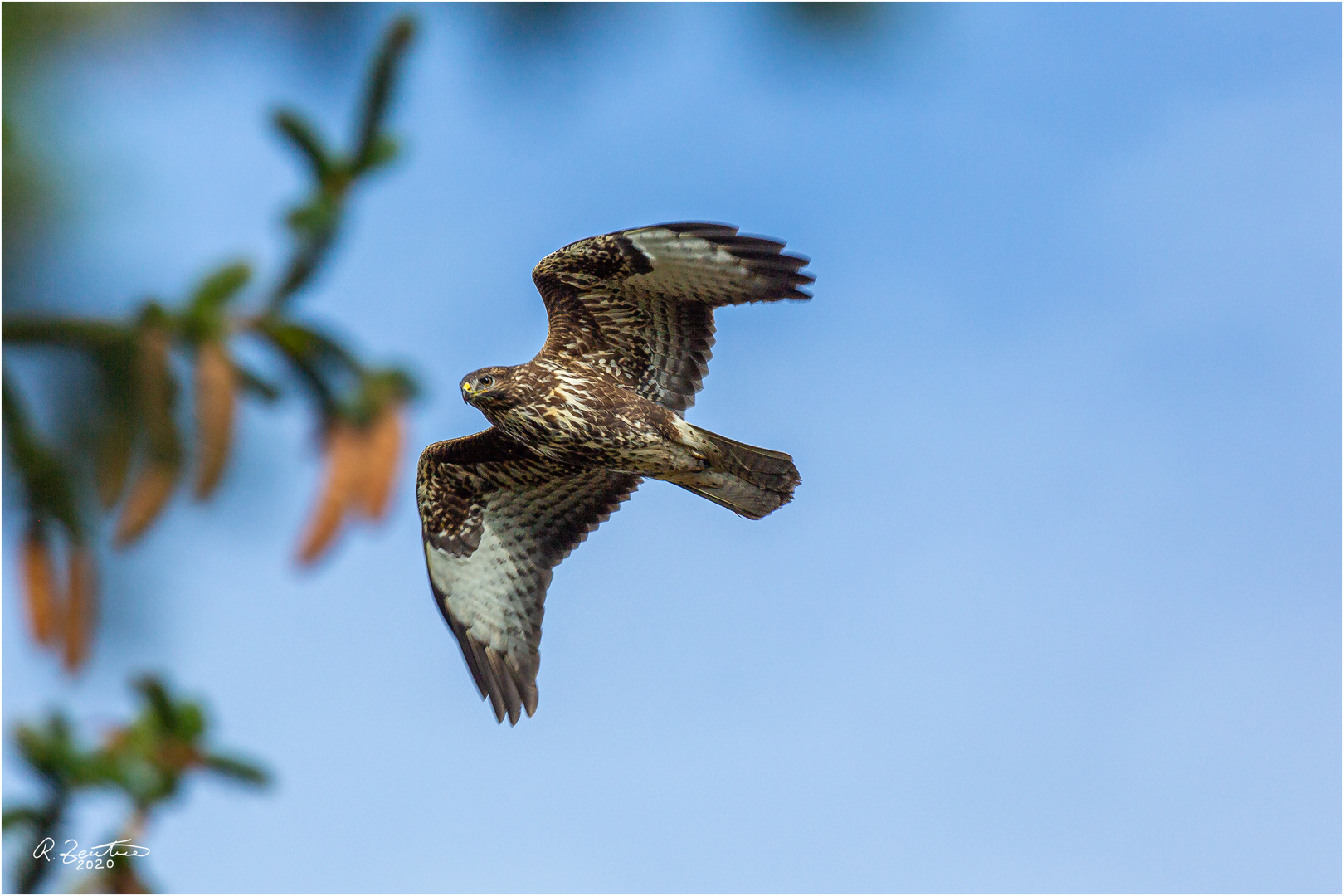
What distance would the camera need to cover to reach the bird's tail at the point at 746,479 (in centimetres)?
799

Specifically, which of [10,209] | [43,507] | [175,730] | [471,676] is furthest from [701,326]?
[10,209]

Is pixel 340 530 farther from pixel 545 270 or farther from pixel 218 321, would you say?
pixel 545 270

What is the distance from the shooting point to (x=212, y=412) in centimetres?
312

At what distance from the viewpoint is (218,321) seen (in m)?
3.38

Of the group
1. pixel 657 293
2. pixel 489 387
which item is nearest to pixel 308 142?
pixel 489 387

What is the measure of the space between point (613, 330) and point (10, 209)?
5.98 m

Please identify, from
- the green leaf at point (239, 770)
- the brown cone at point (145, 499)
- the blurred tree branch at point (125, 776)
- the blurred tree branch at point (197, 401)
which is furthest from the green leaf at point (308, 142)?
the green leaf at point (239, 770)

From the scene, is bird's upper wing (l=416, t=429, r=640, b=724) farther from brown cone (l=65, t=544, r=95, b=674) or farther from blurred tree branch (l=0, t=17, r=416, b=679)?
brown cone (l=65, t=544, r=95, b=674)

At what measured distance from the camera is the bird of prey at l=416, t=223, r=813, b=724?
7.79 meters

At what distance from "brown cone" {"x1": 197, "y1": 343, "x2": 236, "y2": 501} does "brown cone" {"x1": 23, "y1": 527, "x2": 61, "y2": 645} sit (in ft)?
1.54

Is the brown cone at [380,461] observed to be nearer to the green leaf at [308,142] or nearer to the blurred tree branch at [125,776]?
the green leaf at [308,142]

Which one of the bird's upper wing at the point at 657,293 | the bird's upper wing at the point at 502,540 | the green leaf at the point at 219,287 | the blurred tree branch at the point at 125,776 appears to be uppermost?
the bird's upper wing at the point at 657,293

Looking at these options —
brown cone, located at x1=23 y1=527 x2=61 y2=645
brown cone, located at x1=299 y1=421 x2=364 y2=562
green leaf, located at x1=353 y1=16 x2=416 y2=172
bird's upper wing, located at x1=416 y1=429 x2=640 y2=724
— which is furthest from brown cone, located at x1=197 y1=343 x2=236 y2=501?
bird's upper wing, located at x1=416 y1=429 x2=640 y2=724

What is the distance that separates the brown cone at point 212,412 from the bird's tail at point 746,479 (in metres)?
4.80
